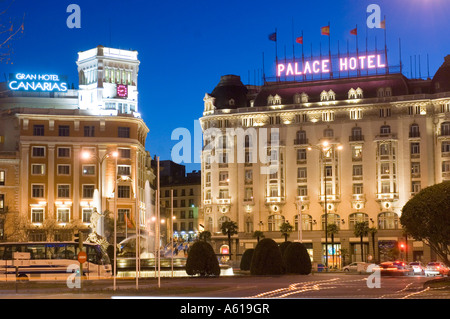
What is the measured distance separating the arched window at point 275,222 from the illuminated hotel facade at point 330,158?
138 mm

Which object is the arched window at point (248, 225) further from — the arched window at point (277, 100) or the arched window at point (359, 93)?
the arched window at point (359, 93)

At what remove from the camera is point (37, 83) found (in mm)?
113438

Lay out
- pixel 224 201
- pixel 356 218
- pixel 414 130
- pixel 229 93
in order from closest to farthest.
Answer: pixel 414 130 < pixel 356 218 < pixel 224 201 < pixel 229 93

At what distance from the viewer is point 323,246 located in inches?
4230

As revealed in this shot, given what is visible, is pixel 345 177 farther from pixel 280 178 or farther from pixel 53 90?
pixel 53 90

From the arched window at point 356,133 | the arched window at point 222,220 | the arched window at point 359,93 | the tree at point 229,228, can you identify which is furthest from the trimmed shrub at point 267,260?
the arched window at point 359,93

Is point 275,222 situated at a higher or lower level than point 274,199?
lower

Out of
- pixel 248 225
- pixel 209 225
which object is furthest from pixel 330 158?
pixel 209 225

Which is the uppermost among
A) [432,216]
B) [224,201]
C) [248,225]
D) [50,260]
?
[224,201]

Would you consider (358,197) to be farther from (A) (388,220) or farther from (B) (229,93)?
(B) (229,93)

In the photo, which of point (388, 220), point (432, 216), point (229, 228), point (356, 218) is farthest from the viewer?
point (229, 228)

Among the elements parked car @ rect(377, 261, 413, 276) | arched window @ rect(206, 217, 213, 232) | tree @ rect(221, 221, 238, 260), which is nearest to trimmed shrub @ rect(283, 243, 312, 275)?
parked car @ rect(377, 261, 413, 276)

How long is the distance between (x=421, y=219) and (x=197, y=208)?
105 m

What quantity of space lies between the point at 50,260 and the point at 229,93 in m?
69.1
